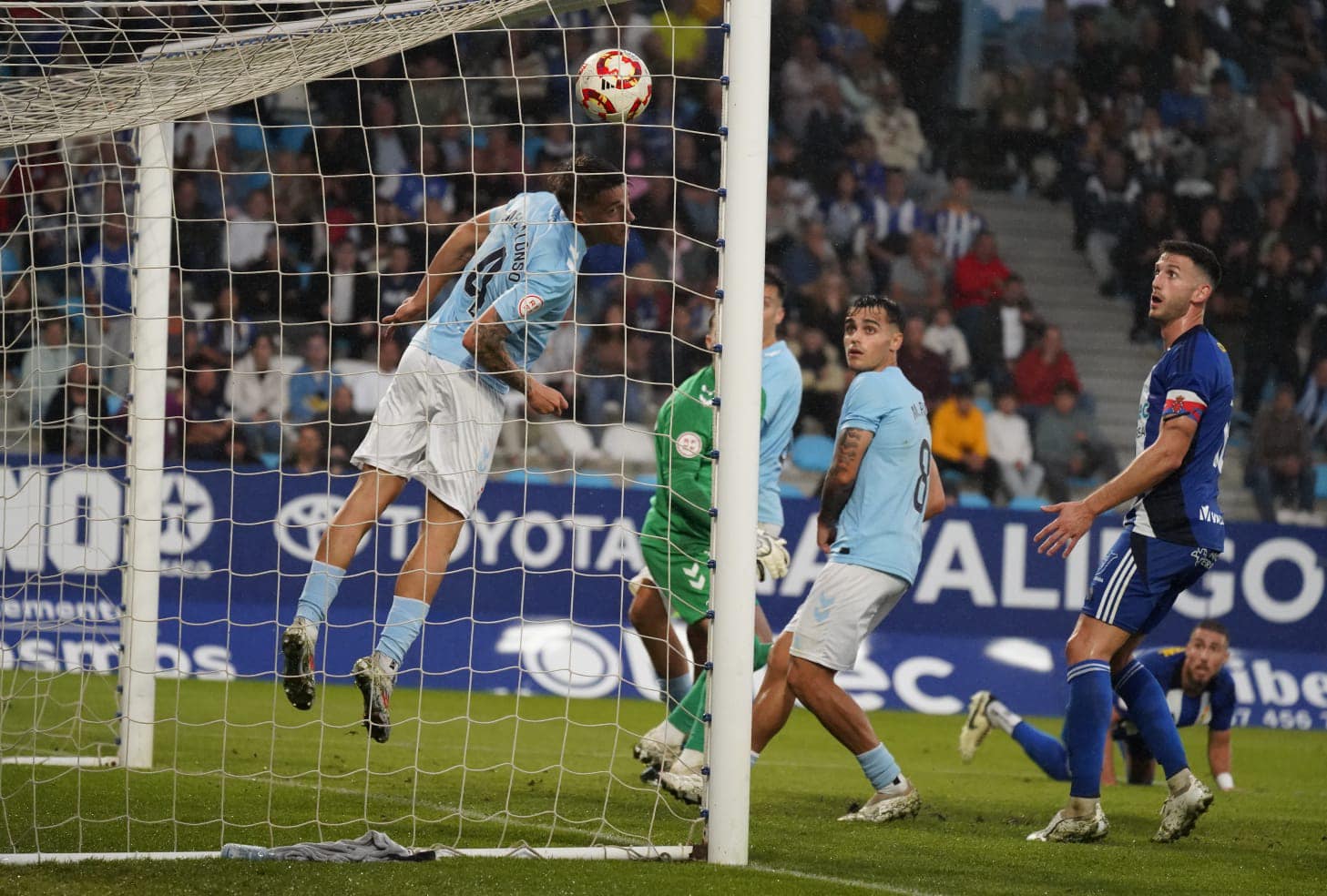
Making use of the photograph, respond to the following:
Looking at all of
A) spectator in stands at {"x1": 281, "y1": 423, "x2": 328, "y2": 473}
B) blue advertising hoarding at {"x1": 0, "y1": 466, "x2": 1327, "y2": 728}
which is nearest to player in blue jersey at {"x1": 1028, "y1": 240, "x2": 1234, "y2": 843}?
blue advertising hoarding at {"x1": 0, "y1": 466, "x2": 1327, "y2": 728}

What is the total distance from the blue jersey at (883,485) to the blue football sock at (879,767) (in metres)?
0.66

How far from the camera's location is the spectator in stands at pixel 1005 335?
561 inches

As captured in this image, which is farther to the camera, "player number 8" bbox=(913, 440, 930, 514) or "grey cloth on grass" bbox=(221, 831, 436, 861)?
"player number 8" bbox=(913, 440, 930, 514)

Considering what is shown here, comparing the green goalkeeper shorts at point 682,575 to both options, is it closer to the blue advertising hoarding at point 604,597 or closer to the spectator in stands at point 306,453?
the blue advertising hoarding at point 604,597

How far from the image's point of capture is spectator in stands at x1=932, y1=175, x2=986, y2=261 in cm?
1509

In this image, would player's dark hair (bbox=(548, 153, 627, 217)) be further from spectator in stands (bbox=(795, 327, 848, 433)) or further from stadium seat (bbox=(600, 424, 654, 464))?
spectator in stands (bbox=(795, 327, 848, 433))

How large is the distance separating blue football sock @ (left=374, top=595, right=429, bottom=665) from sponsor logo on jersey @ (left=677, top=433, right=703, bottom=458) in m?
1.35

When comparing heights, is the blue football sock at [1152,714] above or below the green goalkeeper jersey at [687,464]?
below

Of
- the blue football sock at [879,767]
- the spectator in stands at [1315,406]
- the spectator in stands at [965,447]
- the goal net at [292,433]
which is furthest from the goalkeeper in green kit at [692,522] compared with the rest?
Result: the spectator in stands at [1315,406]

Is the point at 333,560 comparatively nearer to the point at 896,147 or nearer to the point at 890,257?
the point at 890,257

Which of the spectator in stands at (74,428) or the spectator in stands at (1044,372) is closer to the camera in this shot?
the spectator in stands at (74,428)

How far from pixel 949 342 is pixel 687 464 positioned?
7.87 metres

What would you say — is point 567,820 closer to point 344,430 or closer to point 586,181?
point 586,181

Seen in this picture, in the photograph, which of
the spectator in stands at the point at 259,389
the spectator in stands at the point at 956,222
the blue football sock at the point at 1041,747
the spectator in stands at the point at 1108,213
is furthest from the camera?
the spectator in stands at the point at 1108,213
